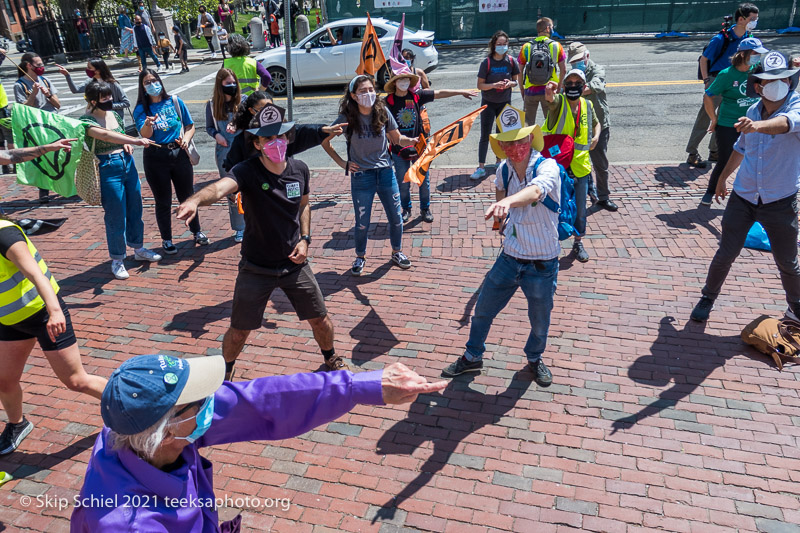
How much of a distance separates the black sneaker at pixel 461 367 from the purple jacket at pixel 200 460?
2421 millimetres

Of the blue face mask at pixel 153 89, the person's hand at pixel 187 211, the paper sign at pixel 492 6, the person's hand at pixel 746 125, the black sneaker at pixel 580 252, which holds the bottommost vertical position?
the black sneaker at pixel 580 252

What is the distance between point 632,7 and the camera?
68.4ft

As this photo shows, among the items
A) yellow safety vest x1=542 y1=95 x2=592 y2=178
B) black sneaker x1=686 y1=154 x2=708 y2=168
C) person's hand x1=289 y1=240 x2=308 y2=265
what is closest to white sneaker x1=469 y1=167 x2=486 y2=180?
yellow safety vest x1=542 y1=95 x2=592 y2=178

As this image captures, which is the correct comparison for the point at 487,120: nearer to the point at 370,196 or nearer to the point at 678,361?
the point at 370,196

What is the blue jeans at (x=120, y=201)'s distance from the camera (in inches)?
258

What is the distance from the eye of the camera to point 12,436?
432 cm

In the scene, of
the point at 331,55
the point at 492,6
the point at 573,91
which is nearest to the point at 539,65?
the point at 573,91

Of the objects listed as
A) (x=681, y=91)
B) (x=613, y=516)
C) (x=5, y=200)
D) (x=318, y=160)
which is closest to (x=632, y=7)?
(x=681, y=91)

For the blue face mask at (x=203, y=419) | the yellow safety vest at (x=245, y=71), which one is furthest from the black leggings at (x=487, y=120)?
the blue face mask at (x=203, y=419)

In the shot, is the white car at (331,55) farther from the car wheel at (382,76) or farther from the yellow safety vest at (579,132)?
the yellow safety vest at (579,132)

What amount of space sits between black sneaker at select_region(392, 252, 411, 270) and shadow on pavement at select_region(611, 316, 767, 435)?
8.56 feet

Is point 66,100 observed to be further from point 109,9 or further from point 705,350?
point 705,350

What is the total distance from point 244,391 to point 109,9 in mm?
30118

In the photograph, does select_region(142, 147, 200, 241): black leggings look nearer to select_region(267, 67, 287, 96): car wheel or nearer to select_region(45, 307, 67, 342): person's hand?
select_region(45, 307, 67, 342): person's hand
